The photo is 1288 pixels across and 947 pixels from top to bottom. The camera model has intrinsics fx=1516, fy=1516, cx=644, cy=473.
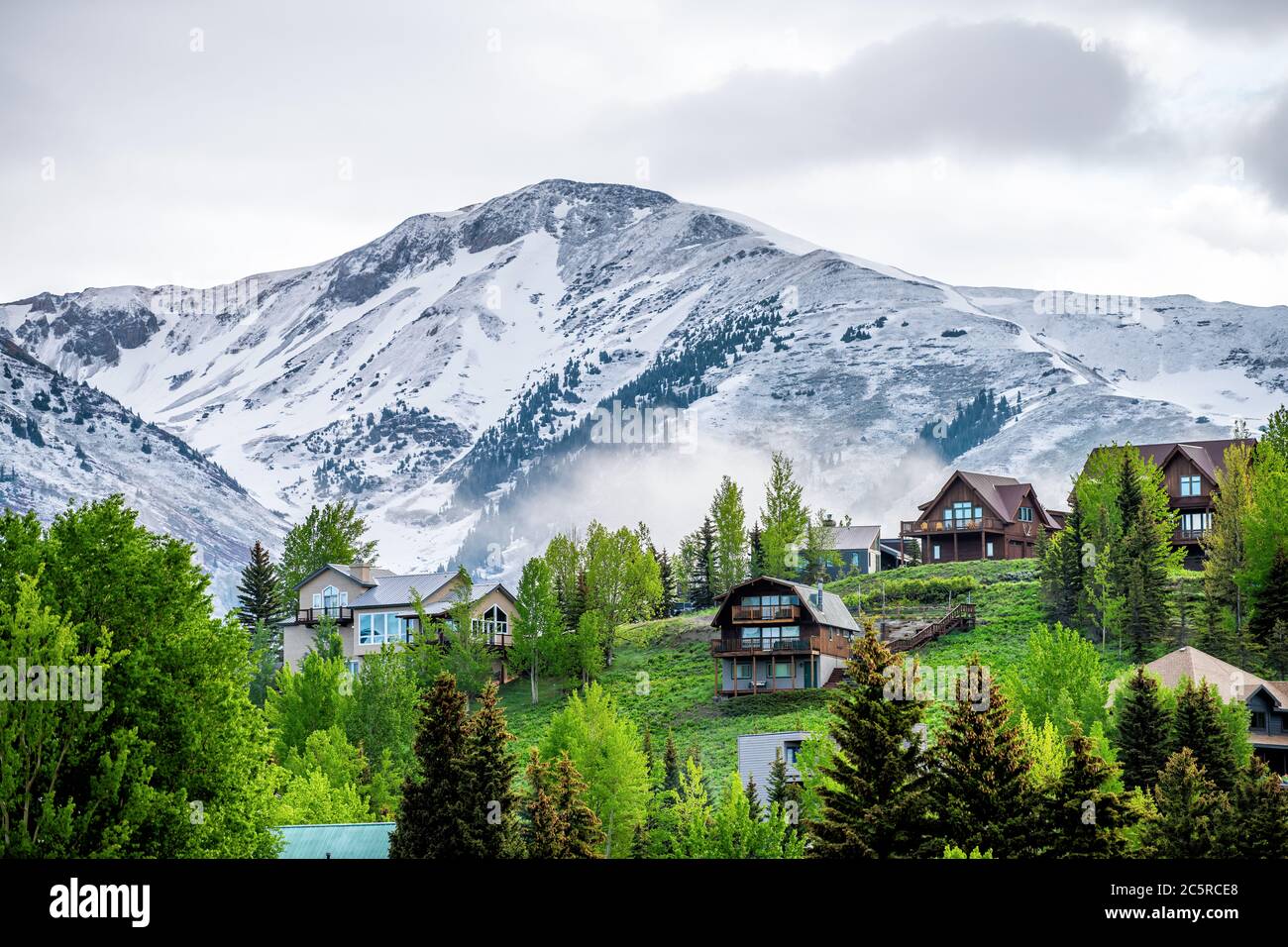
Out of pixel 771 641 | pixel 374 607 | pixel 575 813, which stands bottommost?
pixel 575 813

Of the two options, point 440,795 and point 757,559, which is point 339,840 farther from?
point 757,559

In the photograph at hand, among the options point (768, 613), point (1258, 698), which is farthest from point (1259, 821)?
point (768, 613)

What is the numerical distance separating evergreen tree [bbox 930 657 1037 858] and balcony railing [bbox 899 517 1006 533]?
272ft

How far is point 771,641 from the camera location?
90.2 m

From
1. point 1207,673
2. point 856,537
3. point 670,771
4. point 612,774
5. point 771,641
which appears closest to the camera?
point 612,774

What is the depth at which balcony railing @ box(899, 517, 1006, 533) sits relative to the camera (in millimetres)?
130625

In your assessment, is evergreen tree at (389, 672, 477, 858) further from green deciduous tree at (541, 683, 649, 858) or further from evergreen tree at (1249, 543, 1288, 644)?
evergreen tree at (1249, 543, 1288, 644)

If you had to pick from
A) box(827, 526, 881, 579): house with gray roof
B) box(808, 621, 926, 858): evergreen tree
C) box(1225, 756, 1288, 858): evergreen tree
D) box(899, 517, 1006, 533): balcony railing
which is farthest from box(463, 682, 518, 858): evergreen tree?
box(827, 526, 881, 579): house with gray roof

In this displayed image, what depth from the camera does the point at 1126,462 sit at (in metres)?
97.5

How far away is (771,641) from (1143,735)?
33100mm

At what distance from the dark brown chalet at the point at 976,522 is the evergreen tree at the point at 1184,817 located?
78.7 meters

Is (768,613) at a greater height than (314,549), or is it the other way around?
(314,549)

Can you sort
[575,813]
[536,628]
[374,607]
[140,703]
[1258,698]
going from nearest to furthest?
[140,703] < [575,813] < [1258,698] < [536,628] < [374,607]

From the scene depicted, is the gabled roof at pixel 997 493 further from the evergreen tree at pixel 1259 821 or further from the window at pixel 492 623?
the evergreen tree at pixel 1259 821
